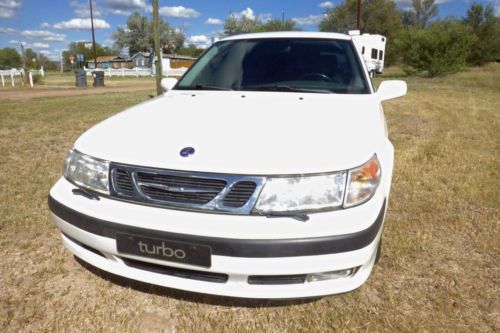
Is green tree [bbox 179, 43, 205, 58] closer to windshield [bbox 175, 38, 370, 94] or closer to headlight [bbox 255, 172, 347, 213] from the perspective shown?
windshield [bbox 175, 38, 370, 94]

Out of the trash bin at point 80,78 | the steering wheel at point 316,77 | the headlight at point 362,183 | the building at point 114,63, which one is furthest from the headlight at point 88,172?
the building at point 114,63

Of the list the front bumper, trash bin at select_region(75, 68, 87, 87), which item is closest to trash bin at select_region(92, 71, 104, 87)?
trash bin at select_region(75, 68, 87, 87)

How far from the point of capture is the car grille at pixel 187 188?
61.0 inches

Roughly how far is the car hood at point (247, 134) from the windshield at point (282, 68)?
22 centimetres

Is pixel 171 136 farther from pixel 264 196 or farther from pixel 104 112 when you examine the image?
pixel 104 112

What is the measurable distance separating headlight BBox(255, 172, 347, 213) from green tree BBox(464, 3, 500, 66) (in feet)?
133

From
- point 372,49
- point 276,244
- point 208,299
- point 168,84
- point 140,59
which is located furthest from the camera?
point 140,59

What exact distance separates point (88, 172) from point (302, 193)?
42.2 inches

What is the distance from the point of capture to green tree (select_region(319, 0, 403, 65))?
46.0 metres

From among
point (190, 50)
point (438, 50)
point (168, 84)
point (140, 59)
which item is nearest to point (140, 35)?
point (140, 59)

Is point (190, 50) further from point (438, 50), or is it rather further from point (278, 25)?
point (438, 50)

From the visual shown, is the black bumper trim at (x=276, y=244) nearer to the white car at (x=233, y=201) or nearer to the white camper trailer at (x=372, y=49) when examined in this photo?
the white car at (x=233, y=201)

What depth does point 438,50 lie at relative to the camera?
22312 millimetres

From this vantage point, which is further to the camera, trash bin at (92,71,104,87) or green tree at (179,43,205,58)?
green tree at (179,43,205,58)
